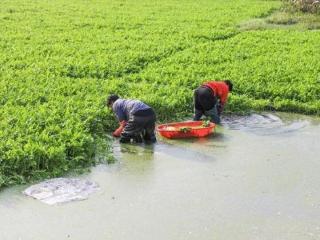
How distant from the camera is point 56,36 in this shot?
16703mm

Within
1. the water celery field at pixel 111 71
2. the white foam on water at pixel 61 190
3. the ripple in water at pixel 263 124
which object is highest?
the water celery field at pixel 111 71

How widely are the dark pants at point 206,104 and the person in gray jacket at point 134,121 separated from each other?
117 cm

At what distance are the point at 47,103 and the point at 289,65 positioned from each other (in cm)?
571

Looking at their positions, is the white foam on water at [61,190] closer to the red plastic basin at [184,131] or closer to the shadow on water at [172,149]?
the shadow on water at [172,149]

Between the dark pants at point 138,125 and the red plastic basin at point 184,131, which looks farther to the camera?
the red plastic basin at point 184,131

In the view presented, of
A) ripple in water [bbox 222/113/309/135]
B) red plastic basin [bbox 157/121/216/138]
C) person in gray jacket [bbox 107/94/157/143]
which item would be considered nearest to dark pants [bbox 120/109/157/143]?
person in gray jacket [bbox 107/94/157/143]

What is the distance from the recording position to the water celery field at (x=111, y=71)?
309 inches

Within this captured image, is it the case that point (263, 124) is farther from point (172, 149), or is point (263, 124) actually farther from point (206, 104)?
point (172, 149)

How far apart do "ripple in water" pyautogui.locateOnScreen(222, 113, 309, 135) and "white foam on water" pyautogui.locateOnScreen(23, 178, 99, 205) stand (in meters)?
3.25

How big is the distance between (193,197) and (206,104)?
297cm

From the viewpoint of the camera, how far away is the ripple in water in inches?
365

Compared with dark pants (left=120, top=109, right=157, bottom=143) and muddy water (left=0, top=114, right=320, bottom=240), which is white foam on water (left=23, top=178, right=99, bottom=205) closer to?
muddy water (left=0, top=114, right=320, bottom=240)

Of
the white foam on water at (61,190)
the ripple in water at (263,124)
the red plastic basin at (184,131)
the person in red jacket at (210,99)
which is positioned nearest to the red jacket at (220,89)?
the person in red jacket at (210,99)

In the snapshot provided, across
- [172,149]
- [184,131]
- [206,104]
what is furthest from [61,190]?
[206,104]
